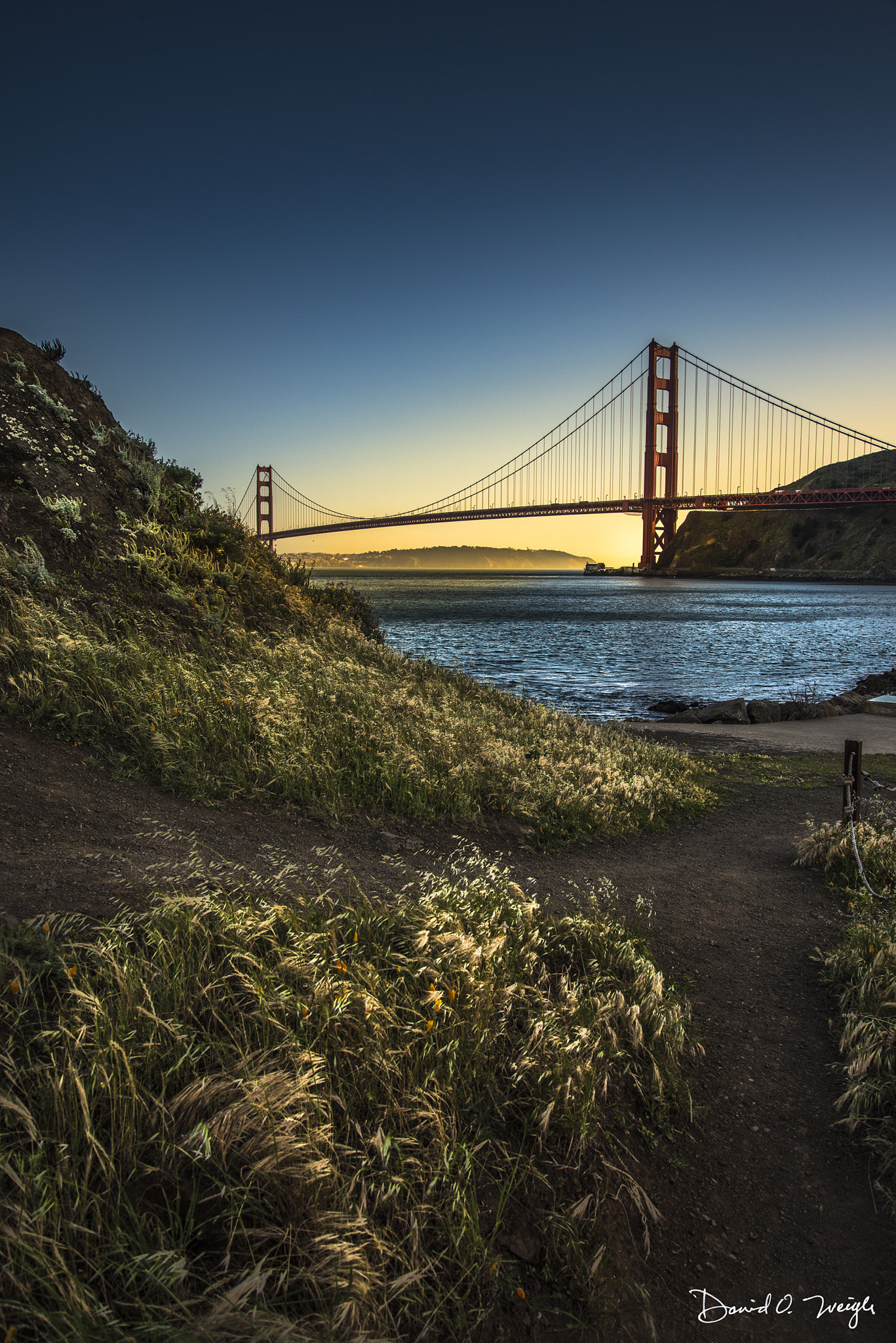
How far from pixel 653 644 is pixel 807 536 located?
334ft

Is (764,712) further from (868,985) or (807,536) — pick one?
(807,536)

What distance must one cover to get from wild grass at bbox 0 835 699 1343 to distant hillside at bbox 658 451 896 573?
11838cm

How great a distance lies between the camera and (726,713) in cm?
1510

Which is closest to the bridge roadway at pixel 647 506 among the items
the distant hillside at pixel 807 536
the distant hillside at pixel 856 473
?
the distant hillside at pixel 807 536

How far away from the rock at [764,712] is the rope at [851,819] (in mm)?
8996

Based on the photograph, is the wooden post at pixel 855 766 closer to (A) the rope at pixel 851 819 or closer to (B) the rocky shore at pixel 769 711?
(A) the rope at pixel 851 819

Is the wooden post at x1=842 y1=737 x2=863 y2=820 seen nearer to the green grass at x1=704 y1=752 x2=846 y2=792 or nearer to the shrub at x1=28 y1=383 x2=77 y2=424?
the green grass at x1=704 y1=752 x2=846 y2=792

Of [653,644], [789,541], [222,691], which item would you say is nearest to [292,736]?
[222,691]

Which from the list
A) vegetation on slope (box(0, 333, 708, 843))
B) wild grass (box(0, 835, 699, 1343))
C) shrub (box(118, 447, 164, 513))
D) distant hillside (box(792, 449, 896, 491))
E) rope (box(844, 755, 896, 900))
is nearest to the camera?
wild grass (box(0, 835, 699, 1343))

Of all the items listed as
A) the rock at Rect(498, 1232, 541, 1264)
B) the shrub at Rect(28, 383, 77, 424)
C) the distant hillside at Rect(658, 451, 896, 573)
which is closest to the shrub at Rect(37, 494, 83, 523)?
the shrub at Rect(28, 383, 77, 424)

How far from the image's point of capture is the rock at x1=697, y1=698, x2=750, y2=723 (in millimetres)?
14898

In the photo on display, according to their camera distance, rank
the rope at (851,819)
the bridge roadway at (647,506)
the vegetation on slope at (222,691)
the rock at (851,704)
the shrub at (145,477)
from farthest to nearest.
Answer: the bridge roadway at (647,506) → the rock at (851,704) → the shrub at (145,477) → the vegetation on slope at (222,691) → the rope at (851,819)

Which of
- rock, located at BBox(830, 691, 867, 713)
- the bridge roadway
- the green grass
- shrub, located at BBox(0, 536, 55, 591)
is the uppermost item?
the bridge roadway
